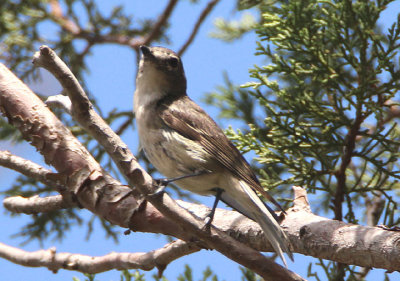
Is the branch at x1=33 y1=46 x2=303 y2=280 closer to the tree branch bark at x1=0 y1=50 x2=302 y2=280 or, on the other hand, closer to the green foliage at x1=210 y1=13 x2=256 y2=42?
the tree branch bark at x1=0 y1=50 x2=302 y2=280

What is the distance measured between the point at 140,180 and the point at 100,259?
3.53 ft

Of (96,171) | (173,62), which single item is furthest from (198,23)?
(96,171)

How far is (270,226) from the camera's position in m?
3.15

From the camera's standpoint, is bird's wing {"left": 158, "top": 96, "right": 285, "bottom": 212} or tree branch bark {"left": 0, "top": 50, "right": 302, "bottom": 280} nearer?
tree branch bark {"left": 0, "top": 50, "right": 302, "bottom": 280}

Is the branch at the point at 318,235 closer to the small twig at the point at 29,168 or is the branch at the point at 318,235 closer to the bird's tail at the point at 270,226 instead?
the bird's tail at the point at 270,226

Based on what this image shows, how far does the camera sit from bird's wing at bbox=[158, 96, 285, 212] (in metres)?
3.69

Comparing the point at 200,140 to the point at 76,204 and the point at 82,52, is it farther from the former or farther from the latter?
the point at 82,52

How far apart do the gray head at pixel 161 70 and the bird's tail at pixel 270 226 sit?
4.33 ft

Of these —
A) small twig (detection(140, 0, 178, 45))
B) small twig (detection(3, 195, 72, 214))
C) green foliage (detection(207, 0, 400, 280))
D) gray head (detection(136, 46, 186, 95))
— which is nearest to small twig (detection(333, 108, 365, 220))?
green foliage (detection(207, 0, 400, 280))

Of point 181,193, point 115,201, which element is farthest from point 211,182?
point 181,193

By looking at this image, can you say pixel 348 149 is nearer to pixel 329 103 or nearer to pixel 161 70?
pixel 329 103

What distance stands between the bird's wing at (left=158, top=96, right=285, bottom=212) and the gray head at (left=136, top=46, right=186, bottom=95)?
20cm

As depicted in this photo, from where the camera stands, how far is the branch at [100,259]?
3.32m

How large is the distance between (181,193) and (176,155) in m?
1.69
